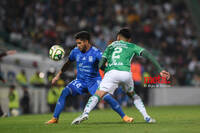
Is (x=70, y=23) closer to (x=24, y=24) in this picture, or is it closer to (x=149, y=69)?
(x=24, y=24)

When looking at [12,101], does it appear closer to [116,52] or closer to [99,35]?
[99,35]

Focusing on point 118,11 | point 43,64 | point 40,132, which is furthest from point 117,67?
point 118,11

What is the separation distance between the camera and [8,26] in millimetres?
22625

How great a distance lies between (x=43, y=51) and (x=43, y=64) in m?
1.82

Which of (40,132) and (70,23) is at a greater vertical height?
(70,23)

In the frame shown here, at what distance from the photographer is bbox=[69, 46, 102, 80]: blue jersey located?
34.5 feet

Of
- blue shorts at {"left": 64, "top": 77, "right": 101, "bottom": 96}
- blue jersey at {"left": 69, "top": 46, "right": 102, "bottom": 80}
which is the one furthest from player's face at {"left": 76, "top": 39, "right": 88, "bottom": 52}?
blue shorts at {"left": 64, "top": 77, "right": 101, "bottom": 96}

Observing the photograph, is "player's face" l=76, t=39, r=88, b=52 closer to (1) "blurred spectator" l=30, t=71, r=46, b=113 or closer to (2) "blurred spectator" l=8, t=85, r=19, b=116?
(2) "blurred spectator" l=8, t=85, r=19, b=116

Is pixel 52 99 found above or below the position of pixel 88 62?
below

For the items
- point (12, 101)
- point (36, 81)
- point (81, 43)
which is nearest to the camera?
point (81, 43)

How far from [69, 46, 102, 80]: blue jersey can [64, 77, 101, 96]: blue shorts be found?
9cm

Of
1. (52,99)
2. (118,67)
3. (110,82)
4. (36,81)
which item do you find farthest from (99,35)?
(110,82)

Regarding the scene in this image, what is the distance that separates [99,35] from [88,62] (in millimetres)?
13844

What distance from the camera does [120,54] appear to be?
9672 millimetres
